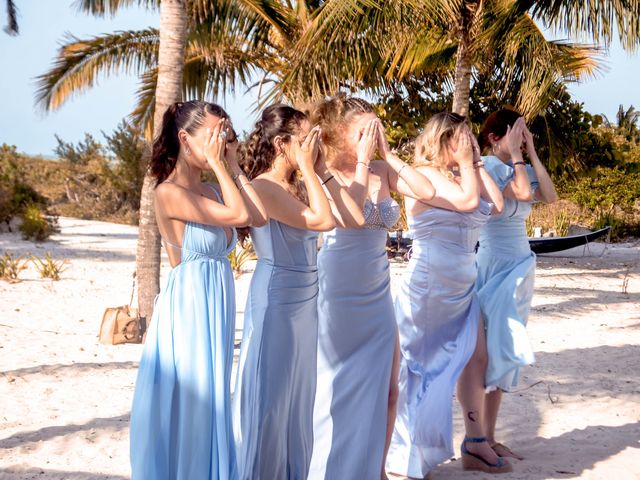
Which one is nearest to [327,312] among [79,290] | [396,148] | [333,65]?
[79,290]

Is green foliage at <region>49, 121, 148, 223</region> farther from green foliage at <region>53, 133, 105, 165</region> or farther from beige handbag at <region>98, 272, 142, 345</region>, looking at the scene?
beige handbag at <region>98, 272, 142, 345</region>

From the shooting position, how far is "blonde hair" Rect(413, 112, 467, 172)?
4199 millimetres

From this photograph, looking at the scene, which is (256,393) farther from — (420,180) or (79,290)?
(79,290)

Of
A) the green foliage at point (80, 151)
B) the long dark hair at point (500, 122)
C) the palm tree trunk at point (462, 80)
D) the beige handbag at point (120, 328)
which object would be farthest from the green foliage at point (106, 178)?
the long dark hair at point (500, 122)

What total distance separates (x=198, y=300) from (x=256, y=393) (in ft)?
1.56

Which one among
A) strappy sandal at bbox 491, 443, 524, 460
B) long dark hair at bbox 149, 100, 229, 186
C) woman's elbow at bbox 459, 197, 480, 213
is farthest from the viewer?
strappy sandal at bbox 491, 443, 524, 460

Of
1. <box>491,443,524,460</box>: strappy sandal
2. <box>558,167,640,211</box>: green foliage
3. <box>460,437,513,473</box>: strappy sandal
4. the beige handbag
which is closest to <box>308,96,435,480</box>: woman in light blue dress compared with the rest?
A: <box>460,437,513,473</box>: strappy sandal

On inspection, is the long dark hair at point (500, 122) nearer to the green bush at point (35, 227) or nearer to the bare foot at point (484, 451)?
the bare foot at point (484, 451)

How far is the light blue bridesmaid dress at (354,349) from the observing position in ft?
12.4

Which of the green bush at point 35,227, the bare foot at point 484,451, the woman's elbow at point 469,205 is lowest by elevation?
the bare foot at point 484,451

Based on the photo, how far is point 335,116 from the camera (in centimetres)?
385

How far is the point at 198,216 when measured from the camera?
3.17 metres

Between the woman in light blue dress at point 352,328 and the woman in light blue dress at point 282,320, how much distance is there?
278 mm

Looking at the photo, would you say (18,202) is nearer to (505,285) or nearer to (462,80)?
(462,80)
